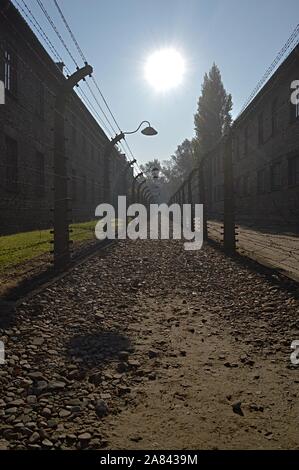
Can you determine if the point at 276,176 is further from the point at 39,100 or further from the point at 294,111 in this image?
the point at 39,100

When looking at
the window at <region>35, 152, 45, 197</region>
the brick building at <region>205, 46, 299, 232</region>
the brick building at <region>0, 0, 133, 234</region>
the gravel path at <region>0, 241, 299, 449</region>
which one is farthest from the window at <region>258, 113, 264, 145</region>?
the gravel path at <region>0, 241, 299, 449</region>

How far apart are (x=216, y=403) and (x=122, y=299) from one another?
2520mm

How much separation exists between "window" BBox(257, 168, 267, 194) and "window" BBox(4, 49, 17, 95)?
1380 centimetres

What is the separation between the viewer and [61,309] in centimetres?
401

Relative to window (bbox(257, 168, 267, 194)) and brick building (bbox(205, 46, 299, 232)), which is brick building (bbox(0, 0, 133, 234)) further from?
window (bbox(257, 168, 267, 194))

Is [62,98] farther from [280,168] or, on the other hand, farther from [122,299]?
[280,168]

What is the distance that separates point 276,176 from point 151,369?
18821mm

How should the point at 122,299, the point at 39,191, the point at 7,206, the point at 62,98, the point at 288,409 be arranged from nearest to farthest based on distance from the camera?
the point at 288,409 → the point at 122,299 → the point at 62,98 → the point at 7,206 → the point at 39,191

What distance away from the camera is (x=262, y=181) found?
71.8 ft

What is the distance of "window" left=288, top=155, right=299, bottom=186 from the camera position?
673 inches

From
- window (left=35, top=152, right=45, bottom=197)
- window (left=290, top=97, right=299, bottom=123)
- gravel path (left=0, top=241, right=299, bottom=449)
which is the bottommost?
gravel path (left=0, top=241, right=299, bottom=449)

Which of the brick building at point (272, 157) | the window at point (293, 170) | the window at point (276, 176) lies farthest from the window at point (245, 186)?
the window at point (293, 170)

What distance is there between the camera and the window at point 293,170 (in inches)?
673
